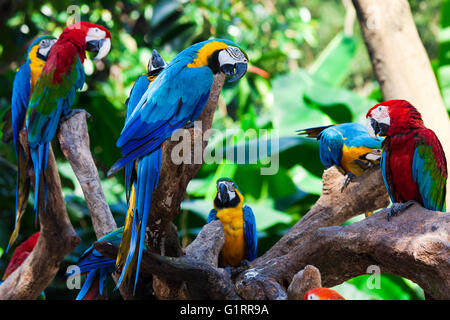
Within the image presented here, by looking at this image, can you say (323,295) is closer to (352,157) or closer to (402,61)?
(352,157)

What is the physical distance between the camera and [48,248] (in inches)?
50.4

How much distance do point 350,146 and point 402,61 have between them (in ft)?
1.75

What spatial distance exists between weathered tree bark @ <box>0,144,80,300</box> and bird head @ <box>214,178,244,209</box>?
1.34 feet

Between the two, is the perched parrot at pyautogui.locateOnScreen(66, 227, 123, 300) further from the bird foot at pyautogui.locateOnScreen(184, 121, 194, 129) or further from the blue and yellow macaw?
the bird foot at pyautogui.locateOnScreen(184, 121, 194, 129)

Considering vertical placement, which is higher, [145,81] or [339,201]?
[145,81]

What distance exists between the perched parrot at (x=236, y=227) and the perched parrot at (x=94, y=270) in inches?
12.0

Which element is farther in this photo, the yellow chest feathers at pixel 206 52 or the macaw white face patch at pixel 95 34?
the macaw white face patch at pixel 95 34

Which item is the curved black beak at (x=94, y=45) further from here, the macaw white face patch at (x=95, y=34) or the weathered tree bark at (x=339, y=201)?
the weathered tree bark at (x=339, y=201)

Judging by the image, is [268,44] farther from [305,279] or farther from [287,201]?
[305,279]

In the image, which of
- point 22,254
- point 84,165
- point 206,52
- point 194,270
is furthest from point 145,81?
point 22,254

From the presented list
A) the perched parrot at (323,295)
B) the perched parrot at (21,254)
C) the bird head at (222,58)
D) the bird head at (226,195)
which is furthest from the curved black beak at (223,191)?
the perched parrot at (21,254)

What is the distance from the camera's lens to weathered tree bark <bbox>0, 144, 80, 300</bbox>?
4.00ft

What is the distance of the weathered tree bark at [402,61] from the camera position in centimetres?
147

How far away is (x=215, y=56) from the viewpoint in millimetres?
977
